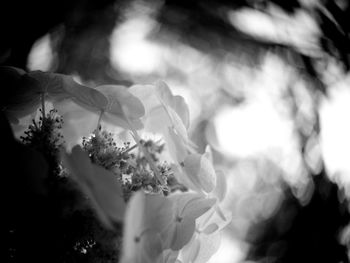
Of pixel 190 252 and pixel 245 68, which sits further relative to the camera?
pixel 245 68

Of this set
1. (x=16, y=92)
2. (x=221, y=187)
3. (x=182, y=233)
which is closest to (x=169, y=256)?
(x=182, y=233)

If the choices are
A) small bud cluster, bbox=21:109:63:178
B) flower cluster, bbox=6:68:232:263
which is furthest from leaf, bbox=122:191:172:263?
small bud cluster, bbox=21:109:63:178

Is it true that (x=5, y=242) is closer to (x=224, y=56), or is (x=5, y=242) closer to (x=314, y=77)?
(x=314, y=77)

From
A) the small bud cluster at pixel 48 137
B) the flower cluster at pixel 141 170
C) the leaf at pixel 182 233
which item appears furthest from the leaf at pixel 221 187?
the small bud cluster at pixel 48 137

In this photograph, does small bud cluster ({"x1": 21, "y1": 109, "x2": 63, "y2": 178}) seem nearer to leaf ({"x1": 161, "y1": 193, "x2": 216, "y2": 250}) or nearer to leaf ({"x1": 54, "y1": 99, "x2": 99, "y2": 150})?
leaf ({"x1": 54, "y1": 99, "x2": 99, "y2": 150})

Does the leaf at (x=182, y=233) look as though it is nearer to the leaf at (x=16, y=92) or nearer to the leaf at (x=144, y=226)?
the leaf at (x=144, y=226)

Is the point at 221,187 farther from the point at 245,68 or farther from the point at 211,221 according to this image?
the point at 245,68

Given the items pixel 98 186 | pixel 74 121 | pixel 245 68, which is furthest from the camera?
pixel 245 68
